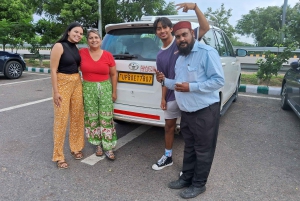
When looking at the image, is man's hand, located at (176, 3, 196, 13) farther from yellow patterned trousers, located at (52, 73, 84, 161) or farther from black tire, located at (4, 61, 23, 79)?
black tire, located at (4, 61, 23, 79)

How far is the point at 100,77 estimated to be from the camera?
301 cm

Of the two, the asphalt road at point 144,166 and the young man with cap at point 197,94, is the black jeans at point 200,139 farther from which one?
the asphalt road at point 144,166

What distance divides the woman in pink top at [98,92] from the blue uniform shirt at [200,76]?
3.48 feet

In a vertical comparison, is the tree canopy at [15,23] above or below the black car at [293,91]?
above

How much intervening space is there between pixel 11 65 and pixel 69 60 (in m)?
7.74

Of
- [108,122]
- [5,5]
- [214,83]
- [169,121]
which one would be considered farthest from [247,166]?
[5,5]

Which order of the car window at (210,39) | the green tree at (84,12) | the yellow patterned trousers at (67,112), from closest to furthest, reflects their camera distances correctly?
1. the yellow patterned trousers at (67,112)
2. the car window at (210,39)
3. the green tree at (84,12)

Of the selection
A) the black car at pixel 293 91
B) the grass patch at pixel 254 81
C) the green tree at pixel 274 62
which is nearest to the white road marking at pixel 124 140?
the black car at pixel 293 91

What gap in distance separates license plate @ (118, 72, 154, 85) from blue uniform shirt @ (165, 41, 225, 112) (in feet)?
2.82

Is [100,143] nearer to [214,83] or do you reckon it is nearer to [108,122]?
[108,122]

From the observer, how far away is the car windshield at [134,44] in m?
3.23

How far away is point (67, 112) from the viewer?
9.81ft

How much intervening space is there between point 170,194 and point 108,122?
1.19 m

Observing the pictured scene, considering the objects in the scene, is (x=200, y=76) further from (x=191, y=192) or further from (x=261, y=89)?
(x=261, y=89)
